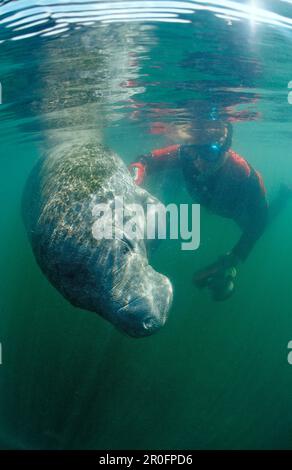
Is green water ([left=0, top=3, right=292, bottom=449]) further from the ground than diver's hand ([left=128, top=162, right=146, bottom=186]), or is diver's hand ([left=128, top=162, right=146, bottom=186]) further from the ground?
diver's hand ([left=128, top=162, right=146, bottom=186])

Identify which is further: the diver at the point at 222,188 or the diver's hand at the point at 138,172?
the diver at the point at 222,188

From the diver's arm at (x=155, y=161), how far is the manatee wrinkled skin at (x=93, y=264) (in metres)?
2.81

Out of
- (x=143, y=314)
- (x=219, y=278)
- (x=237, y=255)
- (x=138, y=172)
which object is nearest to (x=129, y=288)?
(x=143, y=314)

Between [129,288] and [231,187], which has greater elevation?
[231,187]

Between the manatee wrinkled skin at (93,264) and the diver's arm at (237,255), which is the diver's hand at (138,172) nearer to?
the manatee wrinkled skin at (93,264)

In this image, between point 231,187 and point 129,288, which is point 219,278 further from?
point 129,288

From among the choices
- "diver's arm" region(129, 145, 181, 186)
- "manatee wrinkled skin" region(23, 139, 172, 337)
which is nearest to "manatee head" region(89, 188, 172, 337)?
"manatee wrinkled skin" region(23, 139, 172, 337)

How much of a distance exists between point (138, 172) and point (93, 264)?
13.1 ft

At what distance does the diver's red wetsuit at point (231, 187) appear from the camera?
9.66 meters

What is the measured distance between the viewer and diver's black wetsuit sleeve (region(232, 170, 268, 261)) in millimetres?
10008

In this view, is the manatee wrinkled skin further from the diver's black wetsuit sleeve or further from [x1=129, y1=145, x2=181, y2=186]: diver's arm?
the diver's black wetsuit sleeve

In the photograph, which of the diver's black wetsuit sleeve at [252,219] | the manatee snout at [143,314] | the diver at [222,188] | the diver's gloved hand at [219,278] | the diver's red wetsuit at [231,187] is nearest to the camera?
the manatee snout at [143,314]

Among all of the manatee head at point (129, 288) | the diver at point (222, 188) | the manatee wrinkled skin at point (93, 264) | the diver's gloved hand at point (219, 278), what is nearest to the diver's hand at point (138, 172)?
the diver at point (222, 188)

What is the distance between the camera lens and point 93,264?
168 inches
